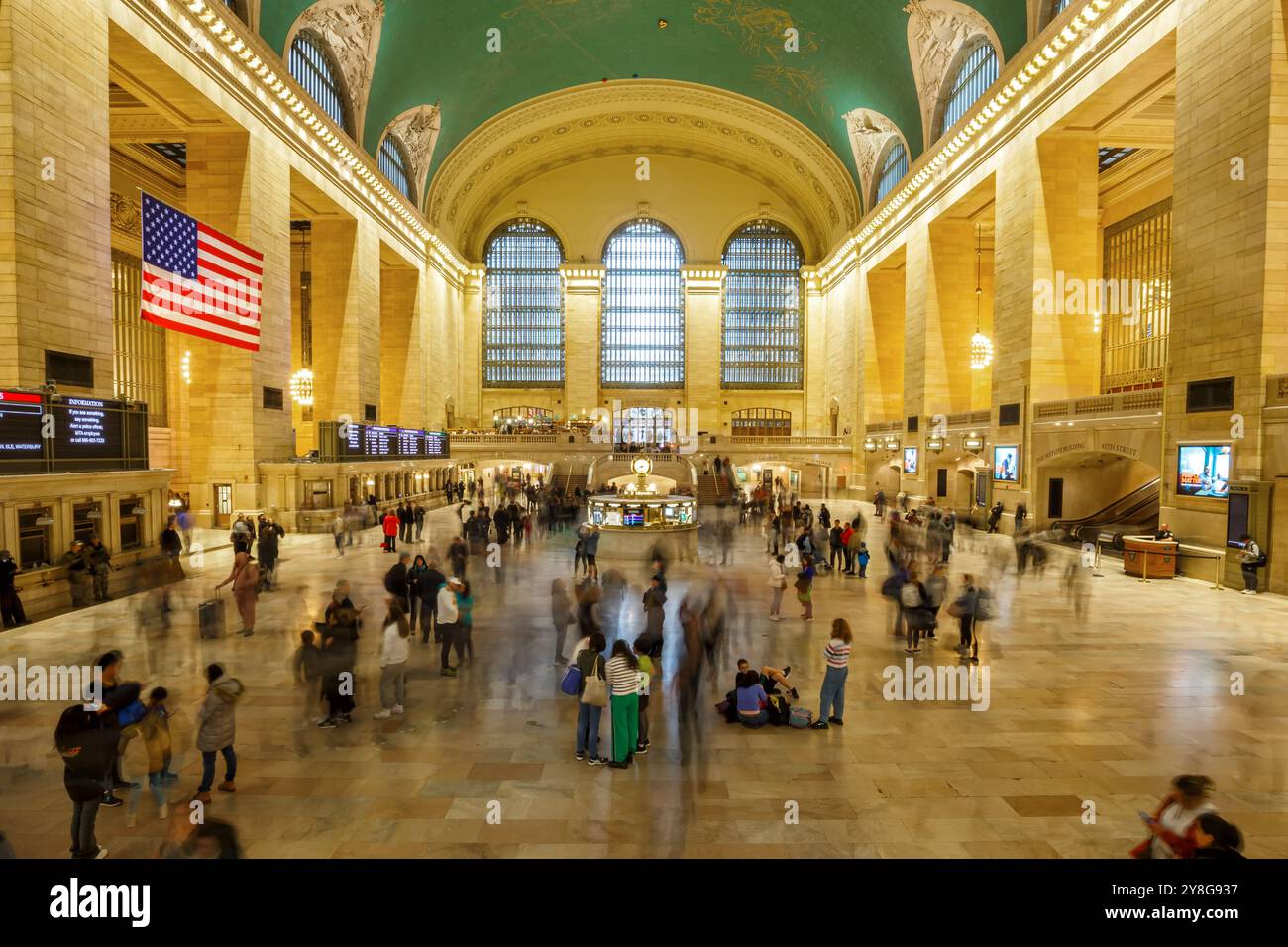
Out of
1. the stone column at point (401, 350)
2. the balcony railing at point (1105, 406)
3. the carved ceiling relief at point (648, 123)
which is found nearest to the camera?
the balcony railing at point (1105, 406)

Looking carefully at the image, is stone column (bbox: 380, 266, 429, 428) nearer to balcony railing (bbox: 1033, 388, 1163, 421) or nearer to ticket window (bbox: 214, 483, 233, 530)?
ticket window (bbox: 214, 483, 233, 530)

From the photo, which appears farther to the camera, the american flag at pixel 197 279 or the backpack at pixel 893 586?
the american flag at pixel 197 279

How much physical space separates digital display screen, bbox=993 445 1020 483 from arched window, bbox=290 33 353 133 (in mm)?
23651

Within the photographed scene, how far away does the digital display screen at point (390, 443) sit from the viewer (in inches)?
824

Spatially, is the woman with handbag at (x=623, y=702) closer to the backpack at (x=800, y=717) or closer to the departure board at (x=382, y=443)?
the backpack at (x=800, y=717)

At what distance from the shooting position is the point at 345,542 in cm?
1698

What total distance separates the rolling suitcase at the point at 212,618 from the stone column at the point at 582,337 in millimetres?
35805

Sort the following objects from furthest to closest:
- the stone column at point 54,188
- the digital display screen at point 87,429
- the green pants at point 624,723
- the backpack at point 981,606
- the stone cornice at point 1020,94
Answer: the stone cornice at point 1020,94 < the stone column at point 54,188 < the digital display screen at point 87,429 < the backpack at point 981,606 < the green pants at point 624,723

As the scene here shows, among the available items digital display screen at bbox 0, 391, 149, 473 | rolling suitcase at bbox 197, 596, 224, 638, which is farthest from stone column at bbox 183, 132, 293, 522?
rolling suitcase at bbox 197, 596, 224, 638

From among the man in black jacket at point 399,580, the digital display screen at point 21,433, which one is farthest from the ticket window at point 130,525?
the man in black jacket at point 399,580

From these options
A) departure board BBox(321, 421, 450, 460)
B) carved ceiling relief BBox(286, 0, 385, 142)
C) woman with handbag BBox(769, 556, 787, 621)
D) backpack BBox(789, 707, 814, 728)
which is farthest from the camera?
carved ceiling relief BBox(286, 0, 385, 142)

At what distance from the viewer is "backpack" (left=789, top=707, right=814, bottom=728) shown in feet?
20.4

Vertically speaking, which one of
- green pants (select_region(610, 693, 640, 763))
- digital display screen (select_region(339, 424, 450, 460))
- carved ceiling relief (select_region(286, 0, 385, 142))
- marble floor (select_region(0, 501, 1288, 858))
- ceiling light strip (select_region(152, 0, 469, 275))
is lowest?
marble floor (select_region(0, 501, 1288, 858))

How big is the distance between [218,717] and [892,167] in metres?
34.8
